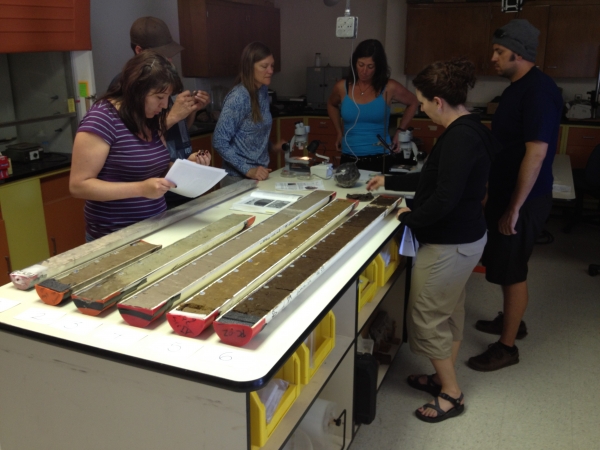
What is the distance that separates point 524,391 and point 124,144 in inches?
80.9

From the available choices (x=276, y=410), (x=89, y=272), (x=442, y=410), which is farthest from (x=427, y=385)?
(x=89, y=272)

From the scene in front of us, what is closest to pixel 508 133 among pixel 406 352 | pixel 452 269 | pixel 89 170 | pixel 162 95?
pixel 452 269

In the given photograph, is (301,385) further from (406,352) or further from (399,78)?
(399,78)

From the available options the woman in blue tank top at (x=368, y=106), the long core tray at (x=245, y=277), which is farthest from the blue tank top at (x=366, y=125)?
the long core tray at (x=245, y=277)

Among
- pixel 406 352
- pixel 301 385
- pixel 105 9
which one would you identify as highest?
pixel 105 9

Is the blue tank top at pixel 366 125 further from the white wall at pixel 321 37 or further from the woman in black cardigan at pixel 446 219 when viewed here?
the white wall at pixel 321 37

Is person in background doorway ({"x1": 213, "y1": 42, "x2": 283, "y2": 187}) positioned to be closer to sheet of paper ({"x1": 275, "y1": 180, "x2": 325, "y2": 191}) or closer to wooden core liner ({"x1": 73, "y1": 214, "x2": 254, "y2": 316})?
sheet of paper ({"x1": 275, "y1": 180, "x2": 325, "y2": 191})

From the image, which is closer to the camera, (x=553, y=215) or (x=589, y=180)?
(x=589, y=180)

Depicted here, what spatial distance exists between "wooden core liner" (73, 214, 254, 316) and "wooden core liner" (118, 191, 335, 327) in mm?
54

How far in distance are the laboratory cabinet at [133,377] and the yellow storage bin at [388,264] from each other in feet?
1.58

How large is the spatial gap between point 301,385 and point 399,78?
528cm

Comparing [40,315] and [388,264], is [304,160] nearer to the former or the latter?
[388,264]

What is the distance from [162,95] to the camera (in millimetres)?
1916

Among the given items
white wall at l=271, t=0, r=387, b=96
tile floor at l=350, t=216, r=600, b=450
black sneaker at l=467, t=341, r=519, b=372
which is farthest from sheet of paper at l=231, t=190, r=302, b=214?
white wall at l=271, t=0, r=387, b=96
